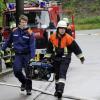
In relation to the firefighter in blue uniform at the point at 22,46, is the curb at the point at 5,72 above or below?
below

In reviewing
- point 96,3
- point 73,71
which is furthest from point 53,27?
point 96,3

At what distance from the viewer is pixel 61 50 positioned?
38.0ft

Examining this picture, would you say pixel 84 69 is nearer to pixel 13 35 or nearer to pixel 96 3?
pixel 13 35

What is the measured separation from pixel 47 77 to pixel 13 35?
5.65 feet

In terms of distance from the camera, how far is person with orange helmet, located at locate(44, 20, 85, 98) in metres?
11.6

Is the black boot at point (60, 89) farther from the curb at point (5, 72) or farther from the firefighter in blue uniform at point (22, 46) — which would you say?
the curb at point (5, 72)

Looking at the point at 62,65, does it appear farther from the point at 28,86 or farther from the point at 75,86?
the point at 75,86

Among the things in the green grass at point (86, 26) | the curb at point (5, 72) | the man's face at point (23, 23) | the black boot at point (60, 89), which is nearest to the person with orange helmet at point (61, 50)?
the black boot at point (60, 89)

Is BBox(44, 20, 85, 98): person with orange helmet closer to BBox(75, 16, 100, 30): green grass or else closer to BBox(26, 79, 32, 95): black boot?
BBox(26, 79, 32, 95): black boot

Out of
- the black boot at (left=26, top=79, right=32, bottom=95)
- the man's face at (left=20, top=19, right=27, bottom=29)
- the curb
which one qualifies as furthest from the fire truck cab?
the man's face at (left=20, top=19, right=27, bottom=29)

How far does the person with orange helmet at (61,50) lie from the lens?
1157 centimetres

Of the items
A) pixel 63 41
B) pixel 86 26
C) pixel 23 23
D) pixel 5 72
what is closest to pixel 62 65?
pixel 63 41

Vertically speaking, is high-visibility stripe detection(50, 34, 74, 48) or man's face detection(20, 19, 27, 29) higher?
man's face detection(20, 19, 27, 29)

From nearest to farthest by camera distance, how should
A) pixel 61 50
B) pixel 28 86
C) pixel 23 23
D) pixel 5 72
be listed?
1. pixel 61 50
2. pixel 23 23
3. pixel 28 86
4. pixel 5 72
